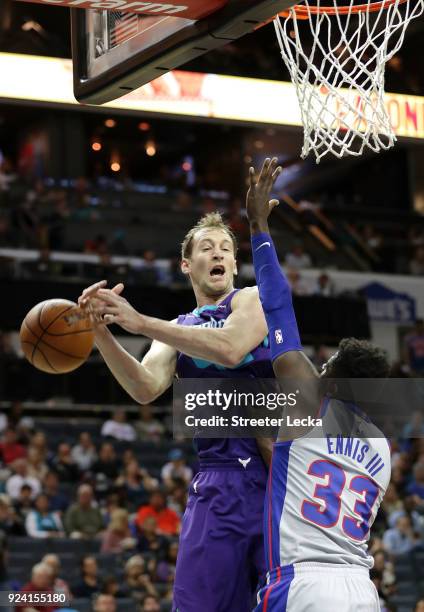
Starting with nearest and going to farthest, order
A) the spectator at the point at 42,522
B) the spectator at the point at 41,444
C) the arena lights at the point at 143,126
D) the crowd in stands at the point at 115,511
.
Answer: the crowd in stands at the point at 115,511 < the spectator at the point at 42,522 < the spectator at the point at 41,444 < the arena lights at the point at 143,126

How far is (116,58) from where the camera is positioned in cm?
434

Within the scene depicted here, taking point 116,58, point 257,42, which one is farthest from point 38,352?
point 257,42

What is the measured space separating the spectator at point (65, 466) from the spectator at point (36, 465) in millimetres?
233

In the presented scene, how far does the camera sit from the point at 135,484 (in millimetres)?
11766

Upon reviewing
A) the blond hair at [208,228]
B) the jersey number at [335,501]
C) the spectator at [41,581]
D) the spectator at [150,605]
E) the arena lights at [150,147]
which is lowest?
the spectator at [150,605]

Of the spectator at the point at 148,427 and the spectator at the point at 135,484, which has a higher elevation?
the spectator at the point at 148,427

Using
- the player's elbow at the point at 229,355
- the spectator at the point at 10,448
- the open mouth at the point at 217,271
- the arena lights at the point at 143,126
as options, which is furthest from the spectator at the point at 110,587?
the arena lights at the point at 143,126

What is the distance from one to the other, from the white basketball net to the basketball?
47.4 inches

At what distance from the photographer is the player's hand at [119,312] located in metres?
3.72

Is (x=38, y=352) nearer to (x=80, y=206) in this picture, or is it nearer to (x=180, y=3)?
(x=180, y=3)

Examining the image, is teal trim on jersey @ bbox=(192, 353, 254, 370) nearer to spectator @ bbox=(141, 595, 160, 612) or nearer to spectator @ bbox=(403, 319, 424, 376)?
spectator @ bbox=(141, 595, 160, 612)

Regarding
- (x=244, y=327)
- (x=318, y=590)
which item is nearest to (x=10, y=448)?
(x=244, y=327)

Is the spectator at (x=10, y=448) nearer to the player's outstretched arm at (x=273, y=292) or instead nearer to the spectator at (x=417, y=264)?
the player's outstretched arm at (x=273, y=292)

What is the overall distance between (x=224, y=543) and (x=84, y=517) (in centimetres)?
665
